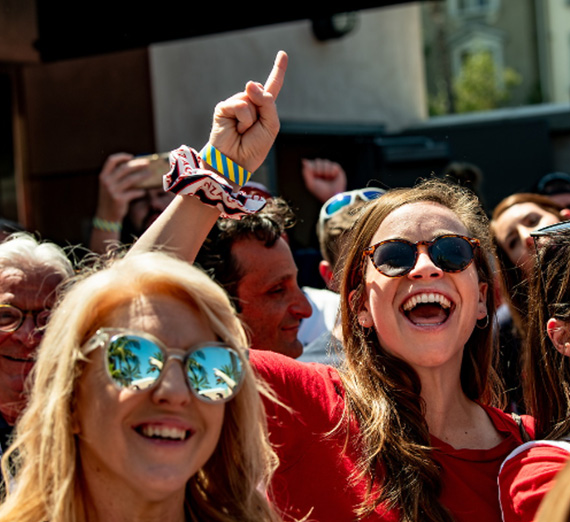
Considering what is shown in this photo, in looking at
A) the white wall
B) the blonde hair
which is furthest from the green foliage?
the blonde hair

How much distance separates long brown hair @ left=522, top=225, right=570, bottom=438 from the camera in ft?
7.55

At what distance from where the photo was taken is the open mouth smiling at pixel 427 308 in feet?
7.47

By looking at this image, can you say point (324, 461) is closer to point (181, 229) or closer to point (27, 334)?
point (181, 229)

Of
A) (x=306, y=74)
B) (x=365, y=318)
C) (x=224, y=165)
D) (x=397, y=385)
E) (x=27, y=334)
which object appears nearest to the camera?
(x=224, y=165)

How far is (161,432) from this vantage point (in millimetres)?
1589

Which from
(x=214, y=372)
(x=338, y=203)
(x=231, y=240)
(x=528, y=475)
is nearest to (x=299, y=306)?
(x=231, y=240)

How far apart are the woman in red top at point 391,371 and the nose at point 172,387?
1.50 ft

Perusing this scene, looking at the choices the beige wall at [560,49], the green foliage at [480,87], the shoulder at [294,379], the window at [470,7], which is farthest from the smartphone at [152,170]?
the window at [470,7]

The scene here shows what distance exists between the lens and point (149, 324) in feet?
5.35

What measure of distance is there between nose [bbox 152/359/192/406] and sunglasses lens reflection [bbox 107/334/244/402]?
1 centimetres

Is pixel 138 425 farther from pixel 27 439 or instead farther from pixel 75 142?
pixel 75 142

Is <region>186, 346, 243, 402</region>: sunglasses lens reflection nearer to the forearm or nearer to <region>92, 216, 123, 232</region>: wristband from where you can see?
the forearm

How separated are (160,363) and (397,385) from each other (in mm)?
853

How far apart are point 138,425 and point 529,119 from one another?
29.8ft
